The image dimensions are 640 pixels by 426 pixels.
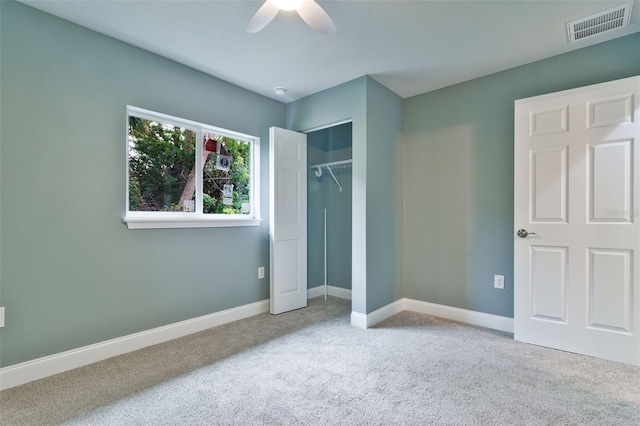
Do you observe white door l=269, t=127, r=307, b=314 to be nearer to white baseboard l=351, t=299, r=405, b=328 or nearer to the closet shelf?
the closet shelf

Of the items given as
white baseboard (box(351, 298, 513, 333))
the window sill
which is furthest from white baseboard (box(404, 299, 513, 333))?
the window sill

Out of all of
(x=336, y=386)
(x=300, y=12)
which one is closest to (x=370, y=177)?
(x=300, y=12)

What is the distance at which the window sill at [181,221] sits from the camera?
8.28ft

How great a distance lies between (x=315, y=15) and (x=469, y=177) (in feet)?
7.37

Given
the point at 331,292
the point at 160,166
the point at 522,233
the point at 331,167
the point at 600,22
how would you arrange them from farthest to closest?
the point at 331,292, the point at 331,167, the point at 160,166, the point at 522,233, the point at 600,22

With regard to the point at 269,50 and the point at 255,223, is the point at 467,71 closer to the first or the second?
the point at 269,50

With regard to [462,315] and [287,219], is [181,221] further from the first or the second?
[462,315]

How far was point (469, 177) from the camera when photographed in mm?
3178

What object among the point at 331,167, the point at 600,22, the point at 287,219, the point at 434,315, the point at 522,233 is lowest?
the point at 434,315

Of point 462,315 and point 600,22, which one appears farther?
point 462,315

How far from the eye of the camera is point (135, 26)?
2.27 m

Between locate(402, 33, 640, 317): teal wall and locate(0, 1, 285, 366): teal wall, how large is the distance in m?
2.36

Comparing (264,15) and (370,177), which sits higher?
(264,15)

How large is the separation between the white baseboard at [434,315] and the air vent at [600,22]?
8.05ft
